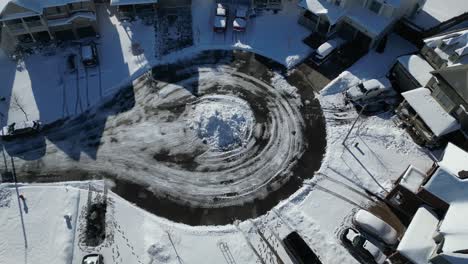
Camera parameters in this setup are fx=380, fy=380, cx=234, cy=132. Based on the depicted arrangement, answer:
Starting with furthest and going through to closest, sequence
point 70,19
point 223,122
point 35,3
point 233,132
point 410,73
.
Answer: point 70,19 < point 35,3 < point 410,73 < point 223,122 < point 233,132

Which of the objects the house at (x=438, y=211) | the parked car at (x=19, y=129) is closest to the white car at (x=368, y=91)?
the house at (x=438, y=211)

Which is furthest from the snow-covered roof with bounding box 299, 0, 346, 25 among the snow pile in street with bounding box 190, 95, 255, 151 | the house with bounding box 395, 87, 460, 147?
the snow pile in street with bounding box 190, 95, 255, 151

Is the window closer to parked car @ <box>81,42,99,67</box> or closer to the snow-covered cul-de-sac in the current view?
the snow-covered cul-de-sac

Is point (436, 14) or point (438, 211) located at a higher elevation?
point (436, 14)

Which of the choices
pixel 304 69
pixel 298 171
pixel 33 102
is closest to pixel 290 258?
pixel 298 171

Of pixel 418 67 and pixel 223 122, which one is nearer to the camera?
pixel 223 122

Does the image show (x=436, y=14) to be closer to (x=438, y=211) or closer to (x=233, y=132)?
(x=438, y=211)

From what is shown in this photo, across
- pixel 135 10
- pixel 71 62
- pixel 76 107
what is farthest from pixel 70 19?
pixel 76 107
